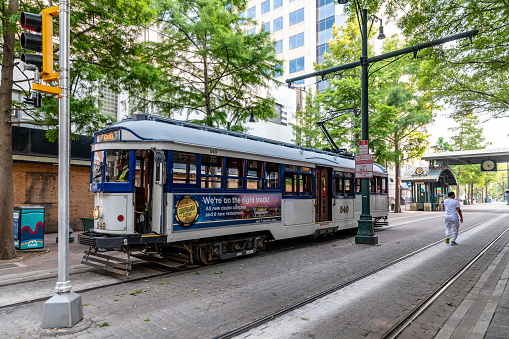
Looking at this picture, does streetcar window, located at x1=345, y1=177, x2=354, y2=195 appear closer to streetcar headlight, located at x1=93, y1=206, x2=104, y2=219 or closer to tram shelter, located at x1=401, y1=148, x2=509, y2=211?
streetcar headlight, located at x1=93, y1=206, x2=104, y2=219

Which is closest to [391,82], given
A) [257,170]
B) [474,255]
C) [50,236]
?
[474,255]

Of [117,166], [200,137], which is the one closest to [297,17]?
[200,137]

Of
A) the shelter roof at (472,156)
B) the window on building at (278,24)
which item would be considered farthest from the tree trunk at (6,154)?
the shelter roof at (472,156)

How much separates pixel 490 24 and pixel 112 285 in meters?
11.9

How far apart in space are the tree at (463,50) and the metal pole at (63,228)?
891 cm

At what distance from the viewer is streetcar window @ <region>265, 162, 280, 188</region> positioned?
10.2 m

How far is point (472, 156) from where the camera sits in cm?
3706

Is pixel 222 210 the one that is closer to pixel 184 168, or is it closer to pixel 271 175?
pixel 184 168

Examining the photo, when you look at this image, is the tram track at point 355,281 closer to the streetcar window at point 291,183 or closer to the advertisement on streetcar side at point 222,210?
the advertisement on streetcar side at point 222,210

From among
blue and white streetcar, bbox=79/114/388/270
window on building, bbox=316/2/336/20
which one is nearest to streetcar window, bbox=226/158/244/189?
blue and white streetcar, bbox=79/114/388/270

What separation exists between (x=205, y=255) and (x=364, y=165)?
6.81 metres

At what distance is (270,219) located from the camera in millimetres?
10211

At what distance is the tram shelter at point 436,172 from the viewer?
36812 mm

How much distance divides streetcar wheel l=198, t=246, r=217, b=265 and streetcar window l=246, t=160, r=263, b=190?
201 cm
